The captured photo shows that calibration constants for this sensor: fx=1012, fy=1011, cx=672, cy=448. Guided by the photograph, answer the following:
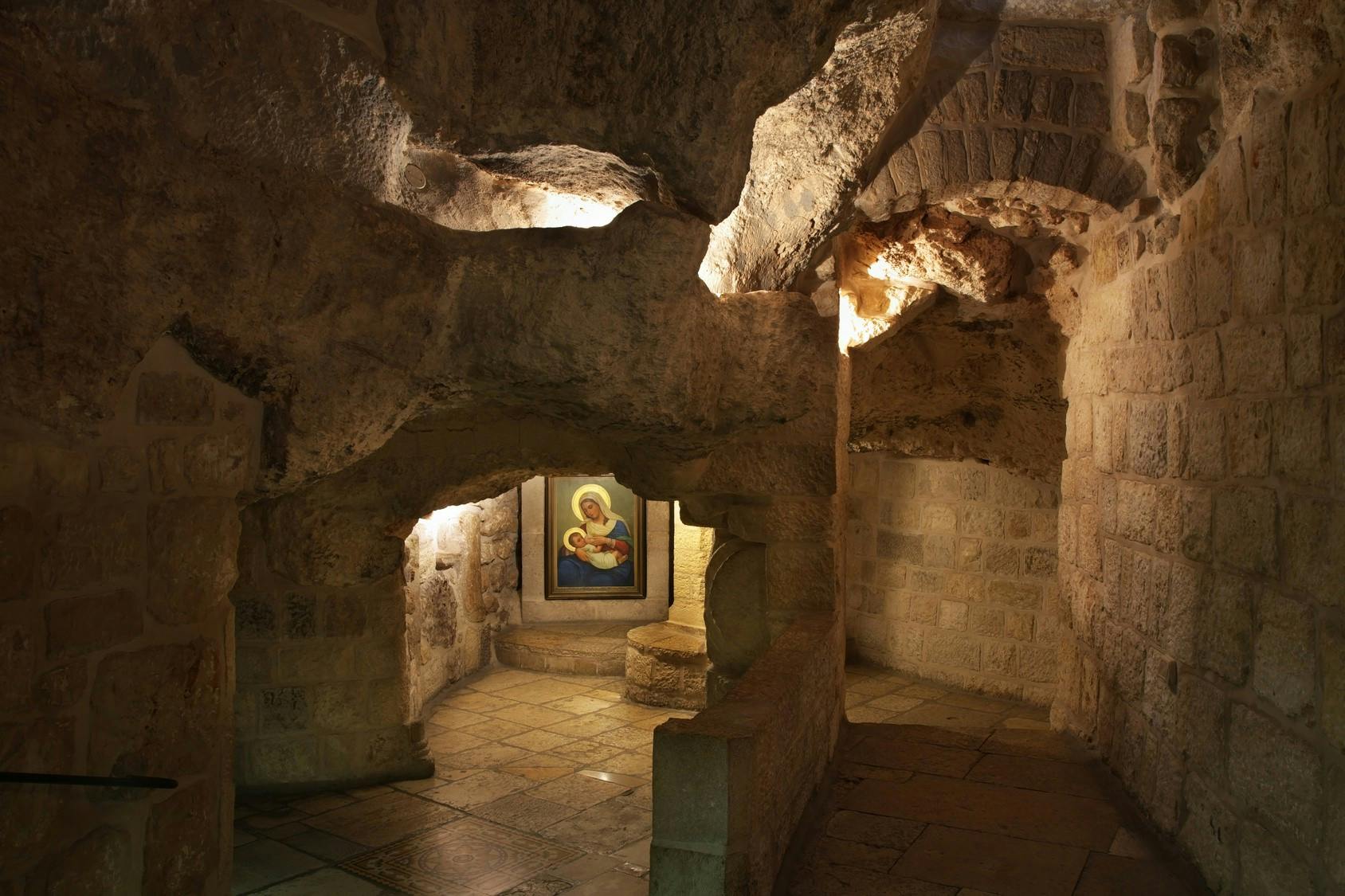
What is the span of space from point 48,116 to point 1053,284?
4.14m

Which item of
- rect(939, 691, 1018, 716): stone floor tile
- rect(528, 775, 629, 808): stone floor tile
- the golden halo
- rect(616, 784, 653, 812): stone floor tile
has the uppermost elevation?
the golden halo

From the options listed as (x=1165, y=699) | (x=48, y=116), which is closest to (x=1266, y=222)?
(x=1165, y=699)

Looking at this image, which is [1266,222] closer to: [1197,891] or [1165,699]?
[1165,699]

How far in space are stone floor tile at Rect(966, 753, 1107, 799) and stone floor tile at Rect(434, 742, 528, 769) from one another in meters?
2.24

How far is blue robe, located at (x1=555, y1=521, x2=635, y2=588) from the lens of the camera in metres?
7.61

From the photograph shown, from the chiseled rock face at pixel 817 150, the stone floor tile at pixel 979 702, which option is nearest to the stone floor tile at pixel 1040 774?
the chiseled rock face at pixel 817 150

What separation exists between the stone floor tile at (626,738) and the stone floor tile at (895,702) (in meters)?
1.81

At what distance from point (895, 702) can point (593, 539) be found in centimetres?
246

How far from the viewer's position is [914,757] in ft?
14.3

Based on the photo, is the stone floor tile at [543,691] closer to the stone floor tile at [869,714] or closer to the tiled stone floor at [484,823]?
the tiled stone floor at [484,823]

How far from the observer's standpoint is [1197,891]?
9.93 feet

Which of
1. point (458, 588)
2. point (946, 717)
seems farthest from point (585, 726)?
point (946, 717)

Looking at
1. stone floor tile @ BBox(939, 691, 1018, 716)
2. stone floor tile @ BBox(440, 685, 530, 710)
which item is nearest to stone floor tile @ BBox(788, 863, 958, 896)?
stone floor tile @ BBox(440, 685, 530, 710)

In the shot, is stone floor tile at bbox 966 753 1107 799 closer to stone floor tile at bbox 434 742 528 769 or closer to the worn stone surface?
stone floor tile at bbox 434 742 528 769
